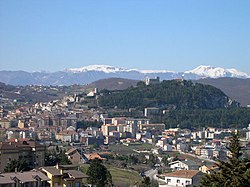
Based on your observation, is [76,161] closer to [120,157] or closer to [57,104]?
[120,157]

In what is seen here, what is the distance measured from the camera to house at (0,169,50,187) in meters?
15.1

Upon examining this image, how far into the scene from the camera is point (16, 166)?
17516 mm

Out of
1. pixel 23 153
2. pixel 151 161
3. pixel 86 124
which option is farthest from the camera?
pixel 86 124

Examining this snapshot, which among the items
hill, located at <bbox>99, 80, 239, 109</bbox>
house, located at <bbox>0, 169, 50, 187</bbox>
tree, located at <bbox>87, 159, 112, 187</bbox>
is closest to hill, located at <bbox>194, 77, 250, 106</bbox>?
hill, located at <bbox>99, 80, 239, 109</bbox>

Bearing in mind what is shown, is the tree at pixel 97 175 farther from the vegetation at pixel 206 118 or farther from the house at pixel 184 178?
the vegetation at pixel 206 118

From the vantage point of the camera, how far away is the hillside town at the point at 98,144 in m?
18.6

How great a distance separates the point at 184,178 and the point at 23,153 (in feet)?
17.0

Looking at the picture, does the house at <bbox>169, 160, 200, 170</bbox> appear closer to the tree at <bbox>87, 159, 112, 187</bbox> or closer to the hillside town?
the hillside town

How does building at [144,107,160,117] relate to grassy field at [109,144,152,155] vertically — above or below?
above

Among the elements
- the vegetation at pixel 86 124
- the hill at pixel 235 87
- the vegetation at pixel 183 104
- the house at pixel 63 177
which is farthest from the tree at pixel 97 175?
the hill at pixel 235 87

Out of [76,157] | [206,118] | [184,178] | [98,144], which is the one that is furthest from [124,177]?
[206,118]

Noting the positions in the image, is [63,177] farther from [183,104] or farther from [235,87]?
[235,87]

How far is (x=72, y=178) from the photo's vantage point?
16.5 m

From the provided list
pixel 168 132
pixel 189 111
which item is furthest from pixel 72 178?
pixel 189 111
